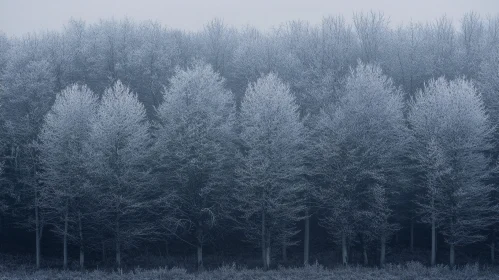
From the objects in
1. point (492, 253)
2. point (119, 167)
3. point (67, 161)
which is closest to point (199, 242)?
point (119, 167)

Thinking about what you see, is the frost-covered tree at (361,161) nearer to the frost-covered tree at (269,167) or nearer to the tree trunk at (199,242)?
the frost-covered tree at (269,167)

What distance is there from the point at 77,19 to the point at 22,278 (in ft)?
121

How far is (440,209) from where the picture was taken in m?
27.9

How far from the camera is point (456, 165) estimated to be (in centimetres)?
2781

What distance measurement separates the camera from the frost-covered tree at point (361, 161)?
90.8 ft

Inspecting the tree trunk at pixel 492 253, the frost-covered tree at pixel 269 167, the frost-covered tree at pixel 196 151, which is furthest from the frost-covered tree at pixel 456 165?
the frost-covered tree at pixel 196 151

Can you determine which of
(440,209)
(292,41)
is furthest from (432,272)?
(292,41)

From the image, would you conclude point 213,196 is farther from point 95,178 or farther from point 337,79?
point 337,79

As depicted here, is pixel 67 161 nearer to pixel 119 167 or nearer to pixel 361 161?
pixel 119 167

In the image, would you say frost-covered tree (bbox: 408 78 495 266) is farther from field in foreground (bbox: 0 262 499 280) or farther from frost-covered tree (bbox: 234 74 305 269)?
frost-covered tree (bbox: 234 74 305 269)

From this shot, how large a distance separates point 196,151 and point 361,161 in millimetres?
11655

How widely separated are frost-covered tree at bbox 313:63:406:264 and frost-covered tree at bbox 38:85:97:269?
16.9 metres

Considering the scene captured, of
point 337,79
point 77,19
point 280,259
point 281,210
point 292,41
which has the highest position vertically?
point 77,19

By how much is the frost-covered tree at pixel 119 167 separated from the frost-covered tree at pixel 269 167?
23.1 ft
